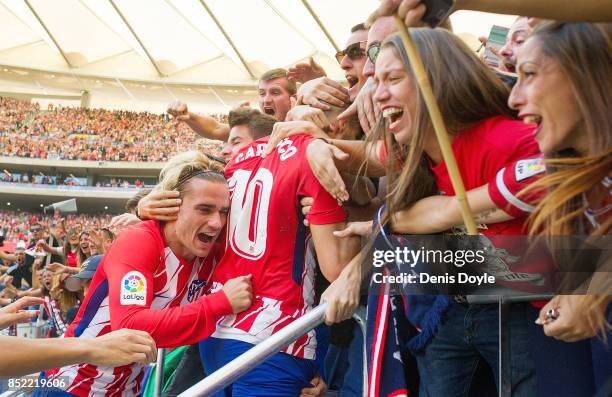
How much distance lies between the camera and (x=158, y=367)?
2863 millimetres

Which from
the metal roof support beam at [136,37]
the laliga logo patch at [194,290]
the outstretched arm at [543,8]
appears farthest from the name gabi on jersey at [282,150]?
A: the metal roof support beam at [136,37]

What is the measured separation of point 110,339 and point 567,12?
60.5 inches

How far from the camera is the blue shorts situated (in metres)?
2.15

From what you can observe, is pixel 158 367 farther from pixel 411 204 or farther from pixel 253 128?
pixel 411 204

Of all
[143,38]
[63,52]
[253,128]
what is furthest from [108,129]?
[253,128]

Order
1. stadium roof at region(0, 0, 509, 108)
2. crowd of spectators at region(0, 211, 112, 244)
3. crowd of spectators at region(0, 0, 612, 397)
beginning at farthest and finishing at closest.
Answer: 1. crowd of spectators at region(0, 211, 112, 244)
2. stadium roof at region(0, 0, 509, 108)
3. crowd of spectators at region(0, 0, 612, 397)

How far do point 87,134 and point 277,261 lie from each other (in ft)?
97.7

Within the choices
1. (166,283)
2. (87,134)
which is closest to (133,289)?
(166,283)

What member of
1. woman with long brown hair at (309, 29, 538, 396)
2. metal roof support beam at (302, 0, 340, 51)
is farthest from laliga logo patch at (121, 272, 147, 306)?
metal roof support beam at (302, 0, 340, 51)

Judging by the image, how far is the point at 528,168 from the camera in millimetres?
1451

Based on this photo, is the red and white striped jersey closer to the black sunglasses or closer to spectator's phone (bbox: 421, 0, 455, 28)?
the black sunglasses

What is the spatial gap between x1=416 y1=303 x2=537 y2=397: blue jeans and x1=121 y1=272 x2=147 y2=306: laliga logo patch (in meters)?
1.02

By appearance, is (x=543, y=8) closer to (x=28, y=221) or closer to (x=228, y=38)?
(x=228, y=38)

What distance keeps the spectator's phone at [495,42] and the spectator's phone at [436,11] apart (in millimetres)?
1288
